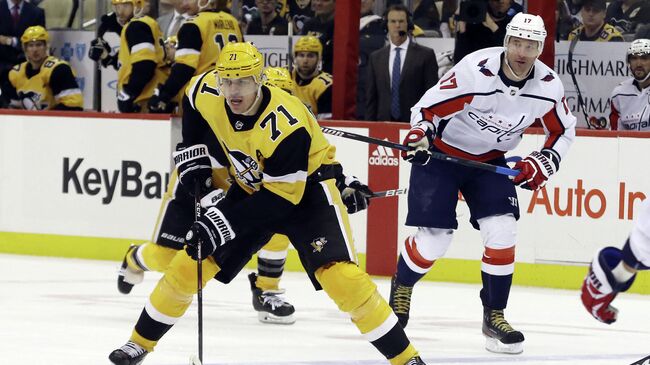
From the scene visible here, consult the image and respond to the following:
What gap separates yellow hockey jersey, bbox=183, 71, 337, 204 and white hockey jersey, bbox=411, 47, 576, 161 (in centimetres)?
115

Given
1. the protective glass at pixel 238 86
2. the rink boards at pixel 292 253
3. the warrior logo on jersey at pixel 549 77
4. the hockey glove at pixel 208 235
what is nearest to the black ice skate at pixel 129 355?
the hockey glove at pixel 208 235

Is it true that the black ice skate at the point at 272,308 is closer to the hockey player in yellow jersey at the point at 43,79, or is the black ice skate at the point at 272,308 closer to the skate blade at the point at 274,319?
the skate blade at the point at 274,319

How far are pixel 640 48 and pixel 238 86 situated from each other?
4115 mm

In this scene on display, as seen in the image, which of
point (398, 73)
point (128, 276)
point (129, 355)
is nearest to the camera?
point (129, 355)

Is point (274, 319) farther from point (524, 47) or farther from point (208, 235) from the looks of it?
point (208, 235)

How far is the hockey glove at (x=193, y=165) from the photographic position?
5.55 m

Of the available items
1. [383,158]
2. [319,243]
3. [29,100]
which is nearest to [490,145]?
[319,243]

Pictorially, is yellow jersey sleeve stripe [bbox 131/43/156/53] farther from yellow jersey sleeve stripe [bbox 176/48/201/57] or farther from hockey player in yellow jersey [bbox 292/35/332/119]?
hockey player in yellow jersey [bbox 292/35/332/119]

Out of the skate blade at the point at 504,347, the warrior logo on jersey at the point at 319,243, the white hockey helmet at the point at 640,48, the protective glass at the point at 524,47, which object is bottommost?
the skate blade at the point at 504,347

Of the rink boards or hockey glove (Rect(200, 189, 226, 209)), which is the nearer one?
hockey glove (Rect(200, 189, 226, 209))

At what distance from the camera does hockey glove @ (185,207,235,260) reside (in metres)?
5.02

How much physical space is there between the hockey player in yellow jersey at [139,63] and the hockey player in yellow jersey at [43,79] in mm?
584

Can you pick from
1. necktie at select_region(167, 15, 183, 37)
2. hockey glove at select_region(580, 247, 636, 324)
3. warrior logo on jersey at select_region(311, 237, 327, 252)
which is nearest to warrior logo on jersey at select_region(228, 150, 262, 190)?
warrior logo on jersey at select_region(311, 237, 327, 252)

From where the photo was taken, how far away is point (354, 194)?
5.92 meters
